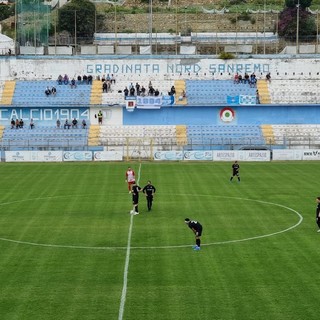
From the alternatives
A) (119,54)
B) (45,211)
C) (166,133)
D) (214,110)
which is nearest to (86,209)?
(45,211)

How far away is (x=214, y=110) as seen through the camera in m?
85.6

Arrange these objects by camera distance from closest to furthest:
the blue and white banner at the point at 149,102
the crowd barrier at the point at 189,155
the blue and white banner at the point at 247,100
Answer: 1. the crowd barrier at the point at 189,155
2. the blue and white banner at the point at 149,102
3. the blue and white banner at the point at 247,100

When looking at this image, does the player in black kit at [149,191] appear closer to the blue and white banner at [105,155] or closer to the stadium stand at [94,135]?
the blue and white banner at [105,155]

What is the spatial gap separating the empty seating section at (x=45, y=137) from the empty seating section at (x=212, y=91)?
13280mm


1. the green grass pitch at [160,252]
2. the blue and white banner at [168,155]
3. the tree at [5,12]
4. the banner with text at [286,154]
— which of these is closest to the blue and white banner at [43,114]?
the blue and white banner at [168,155]

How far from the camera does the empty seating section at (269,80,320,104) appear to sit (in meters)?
85.6

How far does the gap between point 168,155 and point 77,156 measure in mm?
8416

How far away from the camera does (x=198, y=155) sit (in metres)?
72.2

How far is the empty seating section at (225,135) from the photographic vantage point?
79.7 metres

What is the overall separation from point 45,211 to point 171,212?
6.59 metres

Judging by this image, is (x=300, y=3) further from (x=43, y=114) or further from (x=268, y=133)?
(x=43, y=114)

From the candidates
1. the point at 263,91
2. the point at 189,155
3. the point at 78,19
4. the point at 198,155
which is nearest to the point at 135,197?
the point at 189,155

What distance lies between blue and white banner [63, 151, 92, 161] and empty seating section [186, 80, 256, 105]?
1742 cm

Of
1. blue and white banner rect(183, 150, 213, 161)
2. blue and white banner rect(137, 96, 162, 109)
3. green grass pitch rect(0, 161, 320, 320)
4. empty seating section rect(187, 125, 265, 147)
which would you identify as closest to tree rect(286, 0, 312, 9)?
empty seating section rect(187, 125, 265, 147)
